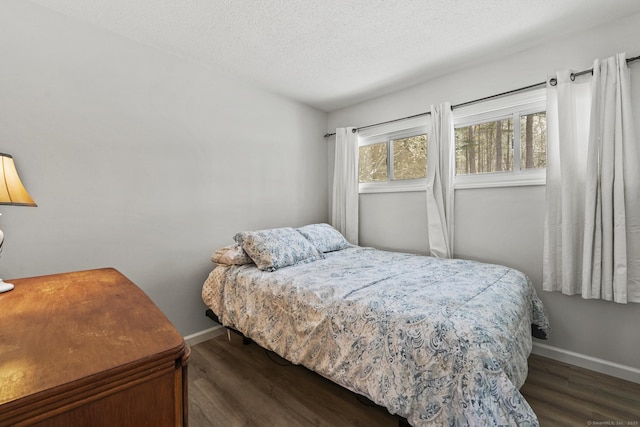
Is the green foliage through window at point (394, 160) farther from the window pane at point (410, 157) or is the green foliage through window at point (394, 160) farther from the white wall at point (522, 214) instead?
the white wall at point (522, 214)

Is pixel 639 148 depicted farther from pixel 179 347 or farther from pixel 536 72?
pixel 179 347

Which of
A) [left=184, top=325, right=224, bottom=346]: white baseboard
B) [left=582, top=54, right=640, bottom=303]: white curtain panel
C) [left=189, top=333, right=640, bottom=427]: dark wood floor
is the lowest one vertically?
[left=189, top=333, right=640, bottom=427]: dark wood floor

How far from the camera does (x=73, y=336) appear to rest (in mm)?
766

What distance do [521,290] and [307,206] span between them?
2285mm

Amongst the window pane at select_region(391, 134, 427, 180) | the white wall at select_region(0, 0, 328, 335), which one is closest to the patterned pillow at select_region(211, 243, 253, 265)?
the white wall at select_region(0, 0, 328, 335)

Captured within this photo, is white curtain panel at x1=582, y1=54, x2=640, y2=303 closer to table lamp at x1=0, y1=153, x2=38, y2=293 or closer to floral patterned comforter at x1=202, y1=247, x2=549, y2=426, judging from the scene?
floral patterned comforter at x1=202, y1=247, x2=549, y2=426

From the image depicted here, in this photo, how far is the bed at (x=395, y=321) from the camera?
3.47 feet

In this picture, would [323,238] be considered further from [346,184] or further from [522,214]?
[522,214]

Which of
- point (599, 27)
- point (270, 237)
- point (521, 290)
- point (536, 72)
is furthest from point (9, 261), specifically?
point (599, 27)

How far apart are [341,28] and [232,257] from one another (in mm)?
1893

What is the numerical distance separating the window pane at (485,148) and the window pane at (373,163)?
83 centimetres

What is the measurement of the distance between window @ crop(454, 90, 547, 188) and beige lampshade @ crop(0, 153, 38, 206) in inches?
116

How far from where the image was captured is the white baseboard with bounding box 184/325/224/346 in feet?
8.01

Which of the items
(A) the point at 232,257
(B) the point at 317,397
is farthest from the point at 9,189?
(B) the point at 317,397
